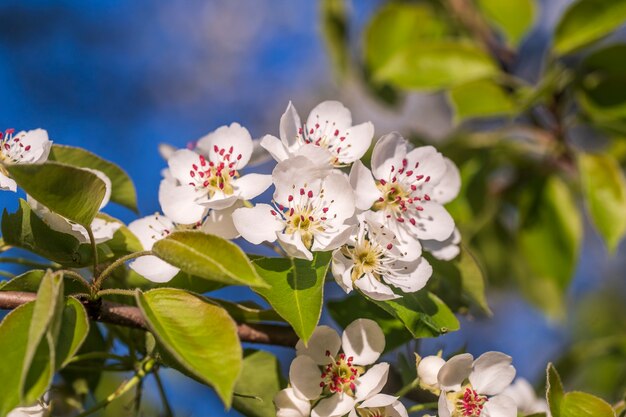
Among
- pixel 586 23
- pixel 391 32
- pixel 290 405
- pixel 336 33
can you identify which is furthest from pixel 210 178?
pixel 336 33

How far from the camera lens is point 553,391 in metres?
0.91

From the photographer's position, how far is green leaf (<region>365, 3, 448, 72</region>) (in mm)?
1991

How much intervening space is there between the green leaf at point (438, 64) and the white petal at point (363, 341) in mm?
868

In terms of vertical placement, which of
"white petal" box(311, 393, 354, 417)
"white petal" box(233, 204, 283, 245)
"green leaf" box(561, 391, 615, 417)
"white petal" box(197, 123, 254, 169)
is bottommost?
"green leaf" box(561, 391, 615, 417)

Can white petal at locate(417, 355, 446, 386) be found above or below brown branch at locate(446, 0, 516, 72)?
below

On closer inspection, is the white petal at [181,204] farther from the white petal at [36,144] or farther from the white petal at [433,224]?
the white petal at [433,224]

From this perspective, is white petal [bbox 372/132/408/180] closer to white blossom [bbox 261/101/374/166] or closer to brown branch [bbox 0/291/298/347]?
white blossom [bbox 261/101/374/166]

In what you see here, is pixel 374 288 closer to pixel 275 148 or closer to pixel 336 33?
pixel 275 148

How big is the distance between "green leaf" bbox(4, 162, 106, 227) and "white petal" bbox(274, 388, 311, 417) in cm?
32

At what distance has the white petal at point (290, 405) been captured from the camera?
2.95 ft

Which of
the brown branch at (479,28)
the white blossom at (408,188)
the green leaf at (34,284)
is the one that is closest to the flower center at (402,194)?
the white blossom at (408,188)

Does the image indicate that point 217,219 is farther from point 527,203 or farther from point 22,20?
point 22,20

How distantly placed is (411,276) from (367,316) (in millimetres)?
98

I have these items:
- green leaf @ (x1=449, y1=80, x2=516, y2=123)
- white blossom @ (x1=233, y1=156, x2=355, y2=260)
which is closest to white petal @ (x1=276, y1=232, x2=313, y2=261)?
white blossom @ (x1=233, y1=156, x2=355, y2=260)
